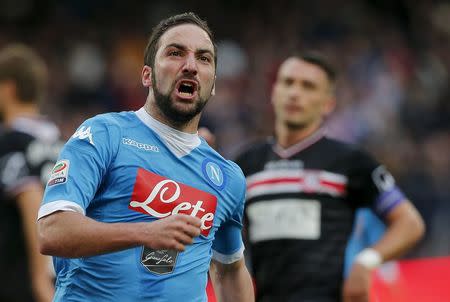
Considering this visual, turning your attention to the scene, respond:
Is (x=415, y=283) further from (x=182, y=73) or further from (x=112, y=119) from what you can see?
(x=112, y=119)

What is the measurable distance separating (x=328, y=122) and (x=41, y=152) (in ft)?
30.1

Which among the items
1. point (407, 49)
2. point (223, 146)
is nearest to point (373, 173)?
point (223, 146)

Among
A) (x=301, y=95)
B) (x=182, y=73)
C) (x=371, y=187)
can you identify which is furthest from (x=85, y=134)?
(x=301, y=95)

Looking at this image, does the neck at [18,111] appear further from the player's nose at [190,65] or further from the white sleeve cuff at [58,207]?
the white sleeve cuff at [58,207]

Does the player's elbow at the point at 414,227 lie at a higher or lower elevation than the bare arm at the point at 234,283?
lower

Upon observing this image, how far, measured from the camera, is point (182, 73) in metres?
4.12

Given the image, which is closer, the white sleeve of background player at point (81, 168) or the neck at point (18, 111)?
the white sleeve of background player at point (81, 168)

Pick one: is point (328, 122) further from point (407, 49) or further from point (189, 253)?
point (189, 253)

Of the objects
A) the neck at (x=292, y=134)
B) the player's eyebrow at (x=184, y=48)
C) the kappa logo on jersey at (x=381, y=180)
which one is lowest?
the kappa logo on jersey at (x=381, y=180)

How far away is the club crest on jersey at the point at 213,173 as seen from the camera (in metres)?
4.27

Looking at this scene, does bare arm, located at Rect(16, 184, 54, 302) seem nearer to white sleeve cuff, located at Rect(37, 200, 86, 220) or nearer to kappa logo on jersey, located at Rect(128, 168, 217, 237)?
kappa logo on jersey, located at Rect(128, 168, 217, 237)

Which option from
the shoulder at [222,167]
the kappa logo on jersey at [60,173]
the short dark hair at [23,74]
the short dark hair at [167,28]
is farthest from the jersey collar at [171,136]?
the short dark hair at [23,74]

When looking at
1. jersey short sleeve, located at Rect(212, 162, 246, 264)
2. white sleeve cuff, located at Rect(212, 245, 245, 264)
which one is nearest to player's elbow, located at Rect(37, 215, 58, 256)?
jersey short sleeve, located at Rect(212, 162, 246, 264)

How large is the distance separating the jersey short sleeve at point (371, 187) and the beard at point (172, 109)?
7.36ft
